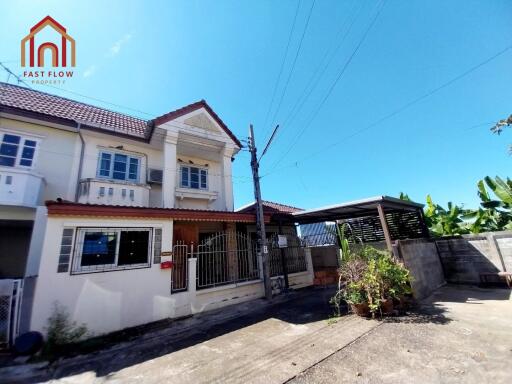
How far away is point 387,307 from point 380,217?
9.51 ft

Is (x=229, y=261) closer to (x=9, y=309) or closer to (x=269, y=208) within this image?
(x=269, y=208)

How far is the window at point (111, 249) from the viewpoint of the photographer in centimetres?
625

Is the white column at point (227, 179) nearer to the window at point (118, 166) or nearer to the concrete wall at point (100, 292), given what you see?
the window at point (118, 166)

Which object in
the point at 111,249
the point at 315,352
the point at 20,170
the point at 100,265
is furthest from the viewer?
the point at 20,170

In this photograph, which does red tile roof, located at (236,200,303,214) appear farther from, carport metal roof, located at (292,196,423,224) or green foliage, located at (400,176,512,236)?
green foliage, located at (400,176,512,236)

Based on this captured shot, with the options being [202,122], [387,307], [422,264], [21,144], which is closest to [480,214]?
[422,264]

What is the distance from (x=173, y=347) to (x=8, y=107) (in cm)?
1005

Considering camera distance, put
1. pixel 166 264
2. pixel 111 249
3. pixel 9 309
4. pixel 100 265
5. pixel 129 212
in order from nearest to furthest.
Answer: 1. pixel 9 309
2. pixel 100 265
3. pixel 111 249
4. pixel 129 212
5. pixel 166 264

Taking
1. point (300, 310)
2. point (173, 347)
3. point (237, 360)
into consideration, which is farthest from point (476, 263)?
point (173, 347)

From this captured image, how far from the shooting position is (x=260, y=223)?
367 inches

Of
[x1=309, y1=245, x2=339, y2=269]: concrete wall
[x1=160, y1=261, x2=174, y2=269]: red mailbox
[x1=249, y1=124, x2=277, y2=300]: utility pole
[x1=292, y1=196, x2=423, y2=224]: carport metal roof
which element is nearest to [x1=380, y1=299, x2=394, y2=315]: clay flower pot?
[x1=292, y1=196, x2=423, y2=224]: carport metal roof

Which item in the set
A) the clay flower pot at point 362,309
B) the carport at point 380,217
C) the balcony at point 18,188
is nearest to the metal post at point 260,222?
the carport at point 380,217

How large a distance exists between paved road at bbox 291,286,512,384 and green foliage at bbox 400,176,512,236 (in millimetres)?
6805

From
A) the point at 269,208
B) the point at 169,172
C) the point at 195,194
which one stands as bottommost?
the point at 269,208
